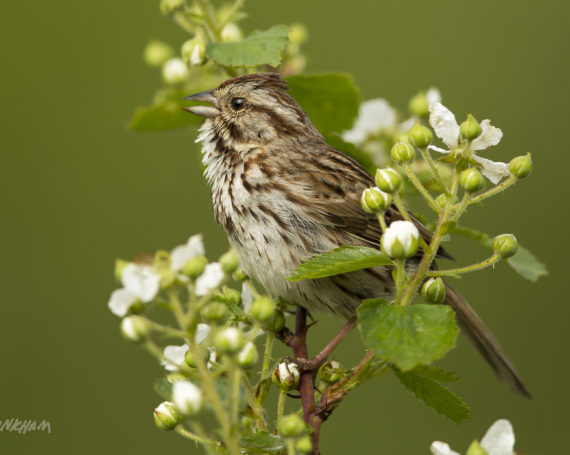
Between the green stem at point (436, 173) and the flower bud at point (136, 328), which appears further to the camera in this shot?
the green stem at point (436, 173)

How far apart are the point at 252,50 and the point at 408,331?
1007 millimetres

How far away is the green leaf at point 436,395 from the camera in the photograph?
2.11 meters

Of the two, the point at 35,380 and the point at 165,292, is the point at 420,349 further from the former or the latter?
the point at 35,380

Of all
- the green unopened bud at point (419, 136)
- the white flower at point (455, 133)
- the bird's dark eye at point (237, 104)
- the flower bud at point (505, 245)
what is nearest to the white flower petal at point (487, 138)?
the white flower at point (455, 133)

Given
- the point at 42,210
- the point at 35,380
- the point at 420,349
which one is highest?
the point at 42,210

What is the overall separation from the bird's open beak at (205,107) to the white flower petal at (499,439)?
145 centimetres

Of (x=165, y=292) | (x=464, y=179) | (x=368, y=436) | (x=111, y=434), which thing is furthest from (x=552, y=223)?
(x=165, y=292)

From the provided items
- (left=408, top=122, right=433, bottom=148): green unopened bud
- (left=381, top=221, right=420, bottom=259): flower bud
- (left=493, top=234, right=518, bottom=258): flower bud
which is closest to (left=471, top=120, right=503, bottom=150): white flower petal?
(left=408, top=122, right=433, bottom=148): green unopened bud

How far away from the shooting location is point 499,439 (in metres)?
1.73

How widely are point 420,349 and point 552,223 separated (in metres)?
4.85

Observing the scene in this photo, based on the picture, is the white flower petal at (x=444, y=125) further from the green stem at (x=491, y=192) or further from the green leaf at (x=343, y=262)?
the green leaf at (x=343, y=262)

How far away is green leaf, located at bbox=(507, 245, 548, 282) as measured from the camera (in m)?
2.67

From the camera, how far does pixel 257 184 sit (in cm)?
295

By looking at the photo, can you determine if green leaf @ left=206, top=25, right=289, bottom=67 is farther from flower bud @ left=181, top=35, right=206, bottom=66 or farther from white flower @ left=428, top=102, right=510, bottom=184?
white flower @ left=428, top=102, right=510, bottom=184
